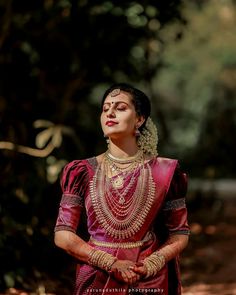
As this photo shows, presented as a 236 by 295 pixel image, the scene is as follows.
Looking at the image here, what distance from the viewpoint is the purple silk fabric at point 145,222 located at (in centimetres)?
301

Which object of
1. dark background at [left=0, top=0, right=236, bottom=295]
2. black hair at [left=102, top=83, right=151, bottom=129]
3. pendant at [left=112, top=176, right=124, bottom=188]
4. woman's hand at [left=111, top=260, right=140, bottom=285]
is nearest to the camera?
woman's hand at [left=111, top=260, right=140, bottom=285]

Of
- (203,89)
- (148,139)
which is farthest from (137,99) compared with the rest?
(203,89)

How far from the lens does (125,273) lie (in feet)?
9.60

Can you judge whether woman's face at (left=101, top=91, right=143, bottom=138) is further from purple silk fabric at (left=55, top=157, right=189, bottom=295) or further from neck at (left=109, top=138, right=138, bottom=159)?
purple silk fabric at (left=55, top=157, right=189, bottom=295)

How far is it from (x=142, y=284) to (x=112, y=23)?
428cm

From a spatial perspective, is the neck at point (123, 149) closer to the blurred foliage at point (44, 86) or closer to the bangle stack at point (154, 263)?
the bangle stack at point (154, 263)

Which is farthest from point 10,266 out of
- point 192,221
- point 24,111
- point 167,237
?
point 192,221

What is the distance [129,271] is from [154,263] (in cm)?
12

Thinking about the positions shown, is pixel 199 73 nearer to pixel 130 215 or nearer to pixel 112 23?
pixel 112 23

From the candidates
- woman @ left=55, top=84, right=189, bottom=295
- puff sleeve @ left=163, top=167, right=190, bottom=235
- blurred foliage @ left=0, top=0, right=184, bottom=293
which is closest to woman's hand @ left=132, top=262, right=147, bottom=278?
woman @ left=55, top=84, right=189, bottom=295

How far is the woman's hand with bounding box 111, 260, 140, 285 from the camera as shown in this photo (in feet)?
9.60

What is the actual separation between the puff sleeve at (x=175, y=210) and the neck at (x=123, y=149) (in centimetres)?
24

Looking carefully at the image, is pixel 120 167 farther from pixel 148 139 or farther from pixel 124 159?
pixel 148 139

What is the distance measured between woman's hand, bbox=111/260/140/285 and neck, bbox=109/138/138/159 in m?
0.51
